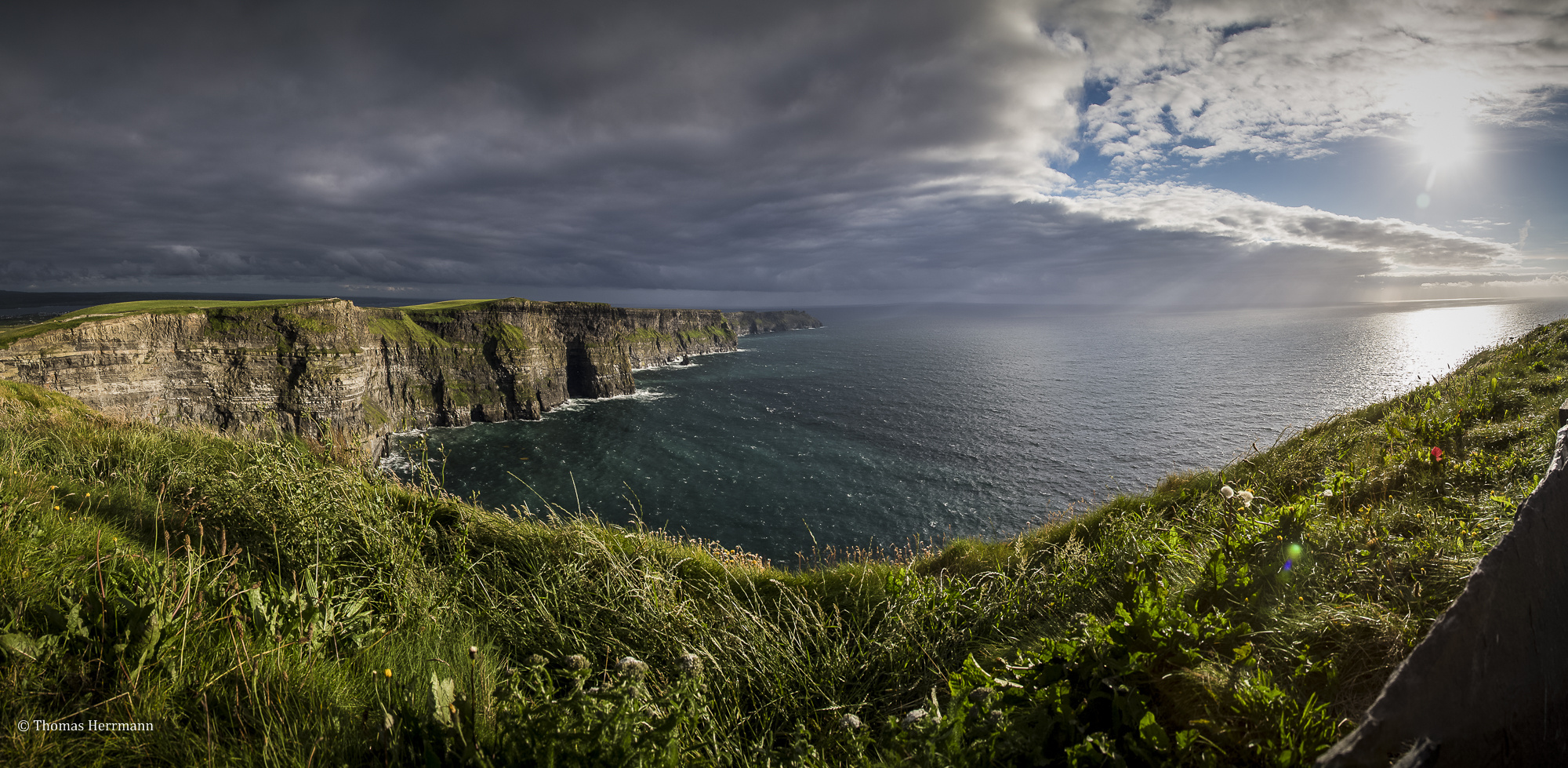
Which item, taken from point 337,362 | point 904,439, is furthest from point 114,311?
point 904,439

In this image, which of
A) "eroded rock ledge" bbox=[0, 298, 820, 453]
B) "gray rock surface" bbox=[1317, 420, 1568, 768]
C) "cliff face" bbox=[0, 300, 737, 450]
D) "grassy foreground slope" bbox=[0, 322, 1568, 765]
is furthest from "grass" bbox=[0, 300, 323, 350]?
"gray rock surface" bbox=[1317, 420, 1568, 768]

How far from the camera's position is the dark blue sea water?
48.9 m

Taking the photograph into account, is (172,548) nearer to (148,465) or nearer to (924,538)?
(148,465)

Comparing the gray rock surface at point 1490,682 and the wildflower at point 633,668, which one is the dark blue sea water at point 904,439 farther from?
the gray rock surface at point 1490,682

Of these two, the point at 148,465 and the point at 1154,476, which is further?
the point at 1154,476

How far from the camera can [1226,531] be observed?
6391mm

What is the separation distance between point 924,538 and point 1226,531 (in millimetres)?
39872

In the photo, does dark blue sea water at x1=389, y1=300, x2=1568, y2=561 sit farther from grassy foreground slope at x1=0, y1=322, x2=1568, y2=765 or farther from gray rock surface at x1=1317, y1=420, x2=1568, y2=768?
gray rock surface at x1=1317, y1=420, x2=1568, y2=768

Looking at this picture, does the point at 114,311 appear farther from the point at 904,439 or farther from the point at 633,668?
the point at 633,668

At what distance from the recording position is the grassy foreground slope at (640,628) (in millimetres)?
3021

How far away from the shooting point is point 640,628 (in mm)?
4996

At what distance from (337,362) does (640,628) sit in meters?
88.9

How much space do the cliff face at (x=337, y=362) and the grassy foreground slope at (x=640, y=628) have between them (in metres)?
29.8

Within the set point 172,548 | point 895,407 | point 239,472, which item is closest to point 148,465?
point 239,472
